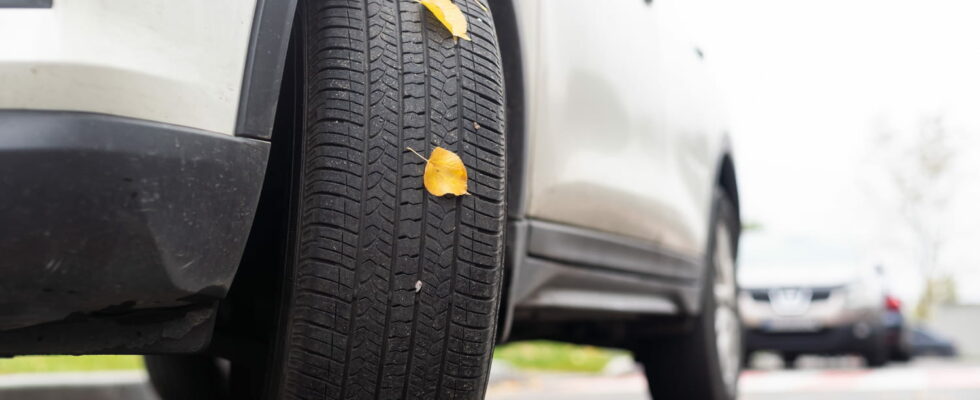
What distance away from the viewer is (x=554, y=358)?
443 inches

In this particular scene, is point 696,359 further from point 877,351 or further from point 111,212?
point 877,351

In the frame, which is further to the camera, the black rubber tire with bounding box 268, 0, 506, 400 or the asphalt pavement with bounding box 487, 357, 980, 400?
the asphalt pavement with bounding box 487, 357, 980, 400

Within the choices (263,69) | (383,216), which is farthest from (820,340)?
(263,69)

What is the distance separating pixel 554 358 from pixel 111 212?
33.2 ft

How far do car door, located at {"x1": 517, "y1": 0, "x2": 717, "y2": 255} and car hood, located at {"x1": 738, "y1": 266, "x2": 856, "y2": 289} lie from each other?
21.0 feet

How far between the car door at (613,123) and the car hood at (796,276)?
21.0ft

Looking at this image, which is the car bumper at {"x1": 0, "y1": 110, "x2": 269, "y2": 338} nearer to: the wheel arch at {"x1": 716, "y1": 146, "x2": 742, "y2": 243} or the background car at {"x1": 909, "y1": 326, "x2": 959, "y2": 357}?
the wheel arch at {"x1": 716, "y1": 146, "x2": 742, "y2": 243}

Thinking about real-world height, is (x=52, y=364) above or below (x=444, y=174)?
below

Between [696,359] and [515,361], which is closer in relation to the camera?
[696,359]

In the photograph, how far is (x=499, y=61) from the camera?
1.84 meters

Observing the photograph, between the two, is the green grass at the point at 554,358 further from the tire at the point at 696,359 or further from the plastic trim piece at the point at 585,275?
the plastic trim piece at the point at 585,275

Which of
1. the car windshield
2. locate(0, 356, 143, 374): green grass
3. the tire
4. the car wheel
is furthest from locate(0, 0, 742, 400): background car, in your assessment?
the car windshield

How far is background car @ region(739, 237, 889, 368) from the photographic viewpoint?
9391 millimetres

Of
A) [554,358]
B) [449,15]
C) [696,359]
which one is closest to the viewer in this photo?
[449,15]
